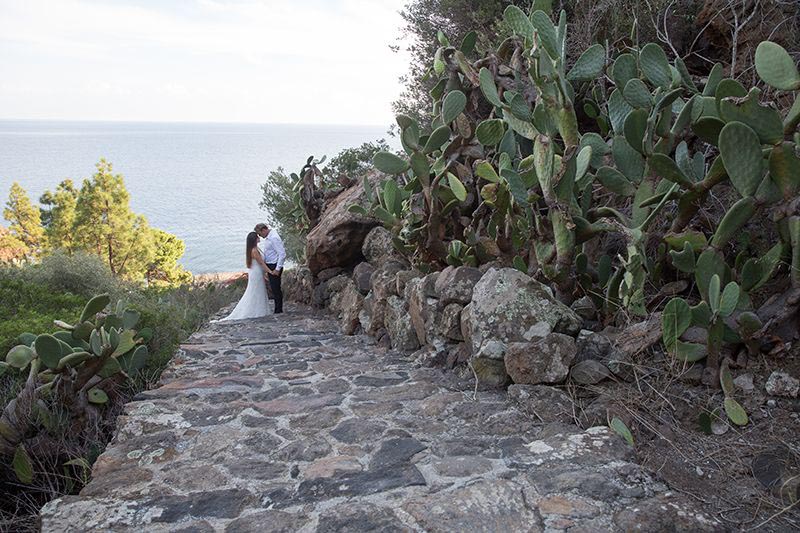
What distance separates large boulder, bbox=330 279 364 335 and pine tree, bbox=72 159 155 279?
10092 millimetres

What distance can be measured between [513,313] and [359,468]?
5.18ft

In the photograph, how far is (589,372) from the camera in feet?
11.7

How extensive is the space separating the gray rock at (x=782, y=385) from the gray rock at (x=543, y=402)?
94cm

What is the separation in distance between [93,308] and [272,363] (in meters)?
1.78

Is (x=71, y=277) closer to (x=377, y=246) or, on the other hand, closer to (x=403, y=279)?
(x=377, y=246)

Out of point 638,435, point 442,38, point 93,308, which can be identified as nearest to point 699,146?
point 442,38

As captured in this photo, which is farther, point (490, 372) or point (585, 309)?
point (585, 309)

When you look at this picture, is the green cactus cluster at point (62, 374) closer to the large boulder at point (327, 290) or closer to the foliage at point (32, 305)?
the foliage at point (32, 305)

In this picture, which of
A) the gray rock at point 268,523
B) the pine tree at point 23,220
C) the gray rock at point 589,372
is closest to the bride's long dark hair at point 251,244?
the gray rock at point 589,372

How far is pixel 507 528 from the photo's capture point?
234 cm

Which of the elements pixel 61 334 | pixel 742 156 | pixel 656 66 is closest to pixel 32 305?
pixel 61 334

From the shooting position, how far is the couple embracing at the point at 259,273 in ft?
30.6

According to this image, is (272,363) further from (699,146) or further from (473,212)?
(699,146)

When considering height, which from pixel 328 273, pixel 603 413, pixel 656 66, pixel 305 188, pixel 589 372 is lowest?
pixel 328 273
